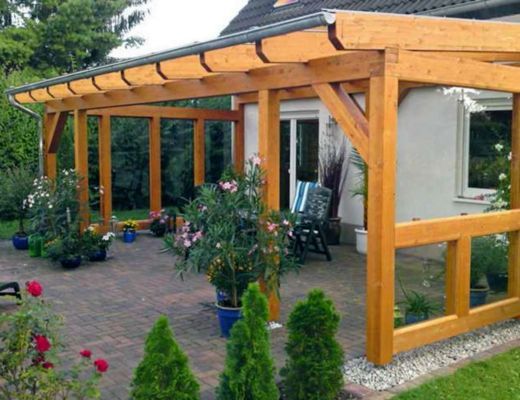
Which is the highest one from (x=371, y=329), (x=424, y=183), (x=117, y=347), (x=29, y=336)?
(x=424, y=183)

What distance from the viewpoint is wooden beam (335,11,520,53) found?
3994 mm

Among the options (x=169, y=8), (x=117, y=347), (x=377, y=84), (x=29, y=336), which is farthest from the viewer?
(x=169, y=8)

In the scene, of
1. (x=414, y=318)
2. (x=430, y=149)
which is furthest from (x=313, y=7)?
(x=414, y=318)

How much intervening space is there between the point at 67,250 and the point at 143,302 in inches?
93.0

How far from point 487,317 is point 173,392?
335 centimetres

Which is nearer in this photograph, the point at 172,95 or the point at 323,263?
the point at 172,95

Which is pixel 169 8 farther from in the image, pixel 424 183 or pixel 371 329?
pixel 371 329

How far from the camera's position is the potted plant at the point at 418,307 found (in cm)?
495

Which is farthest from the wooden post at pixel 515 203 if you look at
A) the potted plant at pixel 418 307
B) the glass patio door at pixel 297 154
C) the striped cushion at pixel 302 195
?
the glass patio door at pixel 297 154

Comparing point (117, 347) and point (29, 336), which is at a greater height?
point (29, 336)

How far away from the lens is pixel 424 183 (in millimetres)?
8586

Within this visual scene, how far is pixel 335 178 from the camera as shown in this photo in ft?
33.8

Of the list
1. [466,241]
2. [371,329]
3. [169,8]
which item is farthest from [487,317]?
[169,8]

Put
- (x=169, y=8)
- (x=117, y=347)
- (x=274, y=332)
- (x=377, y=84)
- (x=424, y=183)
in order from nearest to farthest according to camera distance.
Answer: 1. (x=377, y=84)
2. (x=117, y=347)
3. (x=274, y=332)
4. (x=424, y=183)
5. (x=169, y=8)
